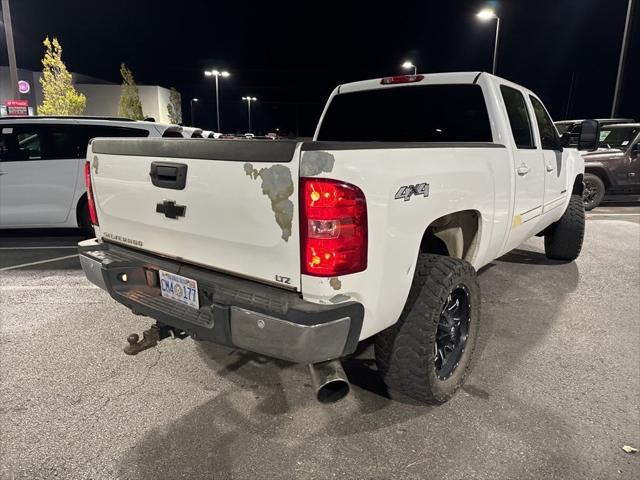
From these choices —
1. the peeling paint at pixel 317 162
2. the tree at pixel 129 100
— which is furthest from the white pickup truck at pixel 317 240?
the tree at pixel 129 100

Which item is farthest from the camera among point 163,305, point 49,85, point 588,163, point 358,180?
point 49,85

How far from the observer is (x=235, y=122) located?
259 ft

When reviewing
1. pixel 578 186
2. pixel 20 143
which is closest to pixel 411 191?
pixel 578 186

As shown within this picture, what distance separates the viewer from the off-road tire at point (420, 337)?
2.44 meters

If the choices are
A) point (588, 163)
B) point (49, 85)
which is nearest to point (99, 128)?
point (588, 163)

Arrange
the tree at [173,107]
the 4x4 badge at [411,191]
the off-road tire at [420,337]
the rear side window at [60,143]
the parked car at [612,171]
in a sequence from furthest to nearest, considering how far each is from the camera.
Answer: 1. the tree at [173,107]
2. the parked car at [612,171]
3. the rear side window at [60,143]
4. the off-road tire at [420,337]
5. the 4x4 badge at [411,191]

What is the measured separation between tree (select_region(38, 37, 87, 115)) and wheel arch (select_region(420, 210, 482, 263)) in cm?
2380

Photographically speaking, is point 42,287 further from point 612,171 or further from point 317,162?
point 612,171

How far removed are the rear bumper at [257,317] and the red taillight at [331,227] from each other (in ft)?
0.59

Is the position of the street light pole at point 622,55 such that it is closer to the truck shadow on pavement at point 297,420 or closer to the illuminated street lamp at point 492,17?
the illuminated street lamp at point 492,17

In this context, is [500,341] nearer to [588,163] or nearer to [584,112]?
[588,163]

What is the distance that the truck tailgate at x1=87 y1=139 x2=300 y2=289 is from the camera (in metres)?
1.97

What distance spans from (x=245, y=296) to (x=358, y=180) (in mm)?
Answer: 747

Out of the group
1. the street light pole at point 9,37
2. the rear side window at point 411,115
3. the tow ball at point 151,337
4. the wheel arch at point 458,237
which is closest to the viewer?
the tow ball at point 151,337
